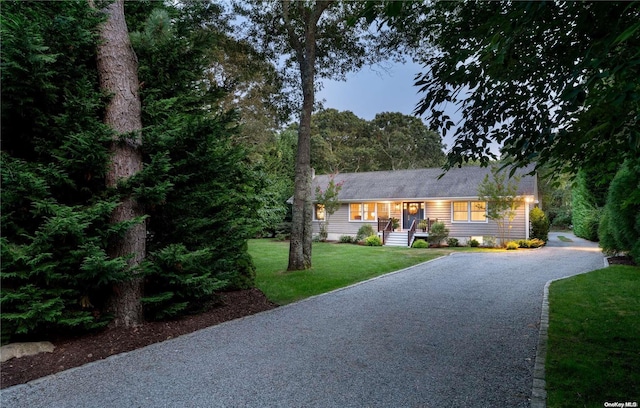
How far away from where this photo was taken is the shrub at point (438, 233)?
1977 centimetres

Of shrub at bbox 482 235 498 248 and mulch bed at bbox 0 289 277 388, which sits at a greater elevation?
shrub at bbox 482 235 498 248

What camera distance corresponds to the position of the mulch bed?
3.83m

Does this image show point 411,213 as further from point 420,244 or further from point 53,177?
point 53,177

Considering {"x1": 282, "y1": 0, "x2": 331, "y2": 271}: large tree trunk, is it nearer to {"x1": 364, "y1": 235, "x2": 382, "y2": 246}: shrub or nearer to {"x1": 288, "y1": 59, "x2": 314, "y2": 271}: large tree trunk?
{"x1": 288, "y1": 59, "x2": 314, "y2": 271}: large tree trunk

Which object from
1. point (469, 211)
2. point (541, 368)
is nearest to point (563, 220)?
point (469, 211)

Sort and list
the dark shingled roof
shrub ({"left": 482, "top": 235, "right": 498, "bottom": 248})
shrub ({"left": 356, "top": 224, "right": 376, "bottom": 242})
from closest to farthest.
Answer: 1. shrub ({"left": 482, "top": 235, "right": 498, "bottom": 248})
2. the dark shingled roof
3. shrub ({"left": 356, "top": 224, "right": 376, "bottom": 242})

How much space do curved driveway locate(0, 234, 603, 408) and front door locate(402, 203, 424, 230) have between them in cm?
1563

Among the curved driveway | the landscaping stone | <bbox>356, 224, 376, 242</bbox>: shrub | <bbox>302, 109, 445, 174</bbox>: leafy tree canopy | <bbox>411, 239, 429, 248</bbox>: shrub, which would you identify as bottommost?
the curved driveway

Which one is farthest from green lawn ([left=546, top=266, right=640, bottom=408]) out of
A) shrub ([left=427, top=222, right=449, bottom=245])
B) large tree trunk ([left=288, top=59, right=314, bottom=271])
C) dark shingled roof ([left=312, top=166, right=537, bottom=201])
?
dark shingled roof ([left=312, top=166, right=537, bottom=201])

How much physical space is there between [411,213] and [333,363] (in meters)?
19.8

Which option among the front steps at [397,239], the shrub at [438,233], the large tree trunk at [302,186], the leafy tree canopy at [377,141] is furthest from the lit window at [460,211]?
the leafy tree canopy at [377,141]

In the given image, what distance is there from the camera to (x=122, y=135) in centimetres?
490

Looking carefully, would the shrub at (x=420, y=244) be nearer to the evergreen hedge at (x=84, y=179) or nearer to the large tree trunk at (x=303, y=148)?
the large tree trunk at (x=303, y=148)

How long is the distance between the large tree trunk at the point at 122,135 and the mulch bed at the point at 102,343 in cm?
29
